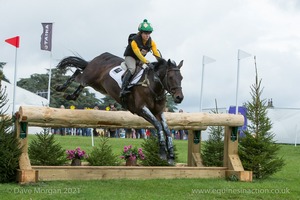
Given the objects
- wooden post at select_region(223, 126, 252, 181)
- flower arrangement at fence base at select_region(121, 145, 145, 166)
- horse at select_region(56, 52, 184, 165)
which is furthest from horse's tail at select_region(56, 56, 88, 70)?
wooden post at select_region(223, 126, 252, 181)

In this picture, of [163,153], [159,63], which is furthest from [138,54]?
[163,153]

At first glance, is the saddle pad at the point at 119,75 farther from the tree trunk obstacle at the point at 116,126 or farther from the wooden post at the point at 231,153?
the wooden post at the point at 231,153

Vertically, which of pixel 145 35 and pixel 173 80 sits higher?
pixel 145 35

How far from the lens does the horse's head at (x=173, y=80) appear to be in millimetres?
7371

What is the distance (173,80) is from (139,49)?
106 centimetres

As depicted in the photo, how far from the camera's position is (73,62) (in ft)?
33.0

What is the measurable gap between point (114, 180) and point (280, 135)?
19.6 m

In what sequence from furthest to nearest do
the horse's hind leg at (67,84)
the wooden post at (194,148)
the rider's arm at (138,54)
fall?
the wooden post at (194,148) → the horse's hind leg at (67,84) → the rider's arm at (138,54)

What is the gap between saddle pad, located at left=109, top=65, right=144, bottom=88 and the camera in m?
8.17

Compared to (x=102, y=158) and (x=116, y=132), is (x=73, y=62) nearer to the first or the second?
(x=102, y=158)

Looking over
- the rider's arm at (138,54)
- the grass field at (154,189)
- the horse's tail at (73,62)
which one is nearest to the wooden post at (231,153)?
the grass field at (154,189)

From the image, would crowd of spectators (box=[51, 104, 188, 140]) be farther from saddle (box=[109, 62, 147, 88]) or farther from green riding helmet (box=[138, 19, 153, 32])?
green riding helmet (box=[138, 19, 153, 32])

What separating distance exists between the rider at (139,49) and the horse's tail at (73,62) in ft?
5.68

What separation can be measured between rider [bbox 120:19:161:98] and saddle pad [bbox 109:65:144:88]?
3.9 inches
